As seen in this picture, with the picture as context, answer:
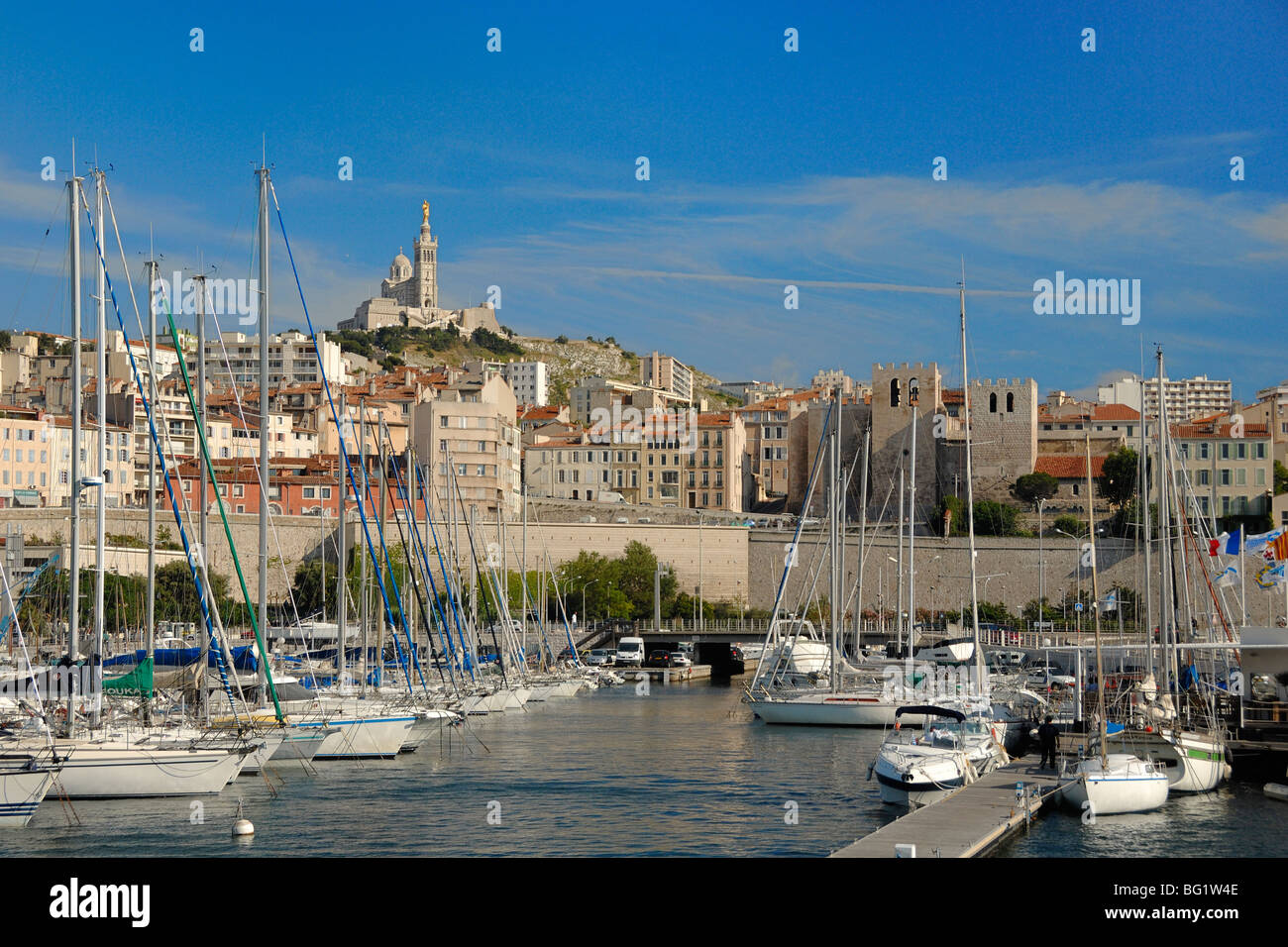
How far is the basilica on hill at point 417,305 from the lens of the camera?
167125mm

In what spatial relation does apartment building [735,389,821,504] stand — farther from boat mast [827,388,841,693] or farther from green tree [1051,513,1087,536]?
boat mast [827,388,841,693]

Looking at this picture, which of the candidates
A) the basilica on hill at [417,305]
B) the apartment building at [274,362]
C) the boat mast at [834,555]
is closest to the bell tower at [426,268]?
the basilica on hill at [417,305]

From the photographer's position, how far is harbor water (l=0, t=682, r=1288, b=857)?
702 inches

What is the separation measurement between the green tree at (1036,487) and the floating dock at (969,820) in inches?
2482

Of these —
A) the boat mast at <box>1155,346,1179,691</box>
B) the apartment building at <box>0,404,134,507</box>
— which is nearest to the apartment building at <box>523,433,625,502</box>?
the apartment building at <box>0,404,134,507</box>

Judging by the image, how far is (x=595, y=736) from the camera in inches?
1248

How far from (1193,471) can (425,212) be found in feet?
409

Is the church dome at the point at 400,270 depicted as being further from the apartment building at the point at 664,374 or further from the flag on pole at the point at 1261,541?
the flag on pole at the point at 1261,541

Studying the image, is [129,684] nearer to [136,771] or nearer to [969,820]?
[136,771]

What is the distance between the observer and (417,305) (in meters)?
184

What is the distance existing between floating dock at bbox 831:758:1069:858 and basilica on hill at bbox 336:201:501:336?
14635 cm

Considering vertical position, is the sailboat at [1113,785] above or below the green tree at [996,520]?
below

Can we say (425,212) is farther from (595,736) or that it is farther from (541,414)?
(595,736)

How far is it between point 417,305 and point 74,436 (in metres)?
168
